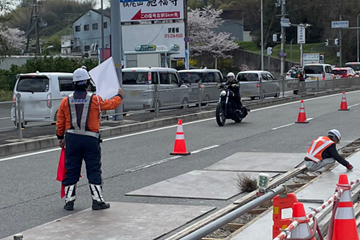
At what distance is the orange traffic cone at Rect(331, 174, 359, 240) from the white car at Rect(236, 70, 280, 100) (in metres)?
22.7

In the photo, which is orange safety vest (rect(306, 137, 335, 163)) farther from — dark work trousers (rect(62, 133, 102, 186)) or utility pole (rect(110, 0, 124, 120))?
utility pole (rect(110, 0, 124, 120))

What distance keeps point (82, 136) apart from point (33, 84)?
11.5 meters

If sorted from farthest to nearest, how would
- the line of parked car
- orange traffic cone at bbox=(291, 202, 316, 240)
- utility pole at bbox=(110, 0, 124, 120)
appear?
utility pole at bbox=(110, 0, 124, 120), the line of parked car, orange traffic cone at bbox=(291, 202, 316, 240)

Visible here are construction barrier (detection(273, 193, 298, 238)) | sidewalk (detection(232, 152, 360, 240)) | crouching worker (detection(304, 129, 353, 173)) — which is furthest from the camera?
crouching worker (detection(304, 129, 353, 173))

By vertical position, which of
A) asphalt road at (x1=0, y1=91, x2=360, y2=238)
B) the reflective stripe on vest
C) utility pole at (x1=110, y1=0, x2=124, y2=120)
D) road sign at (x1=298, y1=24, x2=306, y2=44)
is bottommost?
asphalt road at (x1=0, y1=91, x2=360, y2=238)

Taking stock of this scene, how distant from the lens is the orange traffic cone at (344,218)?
5551 millimetres

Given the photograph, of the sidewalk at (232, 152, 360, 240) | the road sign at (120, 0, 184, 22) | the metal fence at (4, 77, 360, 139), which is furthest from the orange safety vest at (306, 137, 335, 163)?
the road sign at (120, 0, 184, 22)

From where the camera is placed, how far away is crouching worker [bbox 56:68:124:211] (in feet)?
25.6

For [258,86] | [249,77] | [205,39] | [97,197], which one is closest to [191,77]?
[258,86]

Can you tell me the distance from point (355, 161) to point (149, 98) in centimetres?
1071

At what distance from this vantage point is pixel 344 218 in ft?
18.3

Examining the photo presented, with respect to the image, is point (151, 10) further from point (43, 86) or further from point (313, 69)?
point (43, 86)

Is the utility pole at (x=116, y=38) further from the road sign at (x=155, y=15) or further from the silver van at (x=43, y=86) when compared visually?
the road sign at (x=155, y=15)

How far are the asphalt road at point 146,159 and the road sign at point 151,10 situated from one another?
95.3ft
